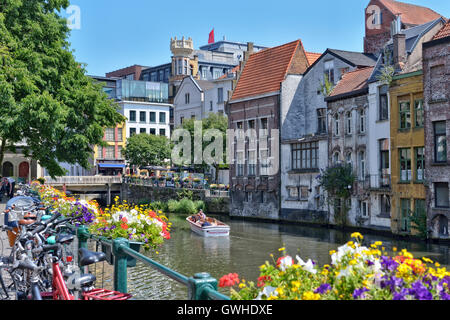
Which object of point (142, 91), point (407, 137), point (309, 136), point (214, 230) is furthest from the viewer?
point (142, 91)

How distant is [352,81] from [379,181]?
7.81 metres

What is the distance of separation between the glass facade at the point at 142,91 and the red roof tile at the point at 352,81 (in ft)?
165

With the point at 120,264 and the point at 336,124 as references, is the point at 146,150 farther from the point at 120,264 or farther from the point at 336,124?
the point at 120,264

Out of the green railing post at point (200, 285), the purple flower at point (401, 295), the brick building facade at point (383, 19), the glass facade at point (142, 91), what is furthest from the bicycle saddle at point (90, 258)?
the glass facade at point (142, 91)

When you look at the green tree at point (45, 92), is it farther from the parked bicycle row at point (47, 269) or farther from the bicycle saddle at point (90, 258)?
the bicycle saddle at point (90, 258)

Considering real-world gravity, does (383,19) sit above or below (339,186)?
above

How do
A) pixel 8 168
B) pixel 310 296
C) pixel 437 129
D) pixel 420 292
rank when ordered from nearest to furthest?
pixel 420 292, pixel 310 296, pixel 437 129, pixel 8 168

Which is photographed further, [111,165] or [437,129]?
[111,165]

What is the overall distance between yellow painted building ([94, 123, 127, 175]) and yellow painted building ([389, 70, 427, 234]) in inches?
2080

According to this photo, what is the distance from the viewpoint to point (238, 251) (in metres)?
31.6

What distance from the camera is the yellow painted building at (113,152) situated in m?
82.0

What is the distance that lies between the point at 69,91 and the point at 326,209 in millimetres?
20743

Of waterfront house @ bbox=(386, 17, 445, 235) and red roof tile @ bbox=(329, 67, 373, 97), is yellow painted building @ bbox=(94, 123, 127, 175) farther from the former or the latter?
waterfront house @ bbox=(386, 17, 445, 235)

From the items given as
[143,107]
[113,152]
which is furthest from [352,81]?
[143,107]
